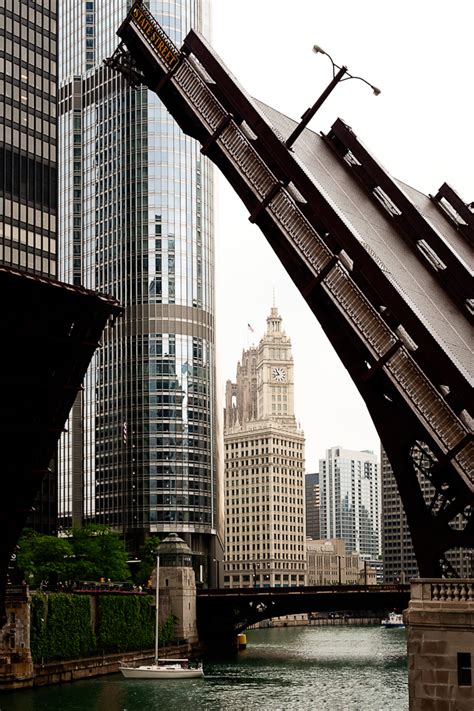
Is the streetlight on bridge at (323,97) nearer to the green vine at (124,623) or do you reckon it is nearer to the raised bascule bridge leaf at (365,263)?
the raised bascule bridge leaf at (365,263)

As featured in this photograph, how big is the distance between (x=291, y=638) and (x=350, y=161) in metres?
128

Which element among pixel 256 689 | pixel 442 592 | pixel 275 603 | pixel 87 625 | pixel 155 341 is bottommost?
pixel 256 689

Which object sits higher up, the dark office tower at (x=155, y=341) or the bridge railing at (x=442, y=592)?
the dark office tower at (x=155, y=341)

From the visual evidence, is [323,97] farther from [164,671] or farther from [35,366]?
[164,671]

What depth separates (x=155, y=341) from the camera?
182375 millimetres

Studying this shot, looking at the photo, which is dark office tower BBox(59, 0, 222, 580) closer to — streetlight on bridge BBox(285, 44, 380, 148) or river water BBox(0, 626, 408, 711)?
river water BBox(0, 626, 408, 711)

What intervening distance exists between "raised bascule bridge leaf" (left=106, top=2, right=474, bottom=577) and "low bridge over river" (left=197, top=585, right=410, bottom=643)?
81866 mm

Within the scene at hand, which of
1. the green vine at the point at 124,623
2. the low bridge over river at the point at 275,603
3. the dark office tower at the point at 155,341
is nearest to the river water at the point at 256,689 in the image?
the green vine at the point at 124,623

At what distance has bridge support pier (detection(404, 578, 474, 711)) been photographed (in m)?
25.6

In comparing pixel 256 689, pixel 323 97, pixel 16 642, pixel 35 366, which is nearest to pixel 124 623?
pixel 256 689

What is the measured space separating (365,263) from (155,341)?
155 meters

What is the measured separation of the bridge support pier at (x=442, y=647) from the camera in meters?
25.6

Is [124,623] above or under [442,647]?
under

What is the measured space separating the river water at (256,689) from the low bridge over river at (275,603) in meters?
5.42
